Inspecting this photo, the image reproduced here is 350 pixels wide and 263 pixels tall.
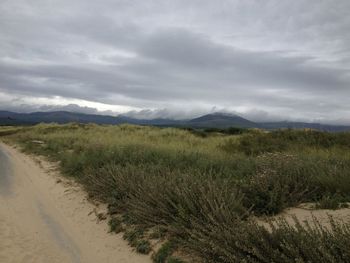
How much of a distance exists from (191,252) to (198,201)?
101cm

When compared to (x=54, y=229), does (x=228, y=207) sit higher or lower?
higher

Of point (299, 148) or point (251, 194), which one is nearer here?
point (251, 194)

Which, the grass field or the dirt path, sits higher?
the grass field

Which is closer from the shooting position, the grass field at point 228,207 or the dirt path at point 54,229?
the grass field at point 228,207

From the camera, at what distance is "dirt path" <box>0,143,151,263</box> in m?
6.19

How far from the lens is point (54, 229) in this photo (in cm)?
758

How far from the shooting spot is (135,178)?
8.63 meters

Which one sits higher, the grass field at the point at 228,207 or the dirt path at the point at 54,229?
the grass field at the point at 228,207

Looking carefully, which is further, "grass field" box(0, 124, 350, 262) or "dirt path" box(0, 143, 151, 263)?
"dirt path" box(0, 143, 151, 263)

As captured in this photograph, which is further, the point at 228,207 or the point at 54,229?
the point at 54,229

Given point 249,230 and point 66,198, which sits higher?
point 249,230

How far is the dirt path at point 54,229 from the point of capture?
6.19m

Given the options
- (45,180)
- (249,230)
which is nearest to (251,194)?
(249,230)

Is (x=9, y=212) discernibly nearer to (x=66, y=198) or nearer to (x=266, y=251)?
(x=66, y=198)
